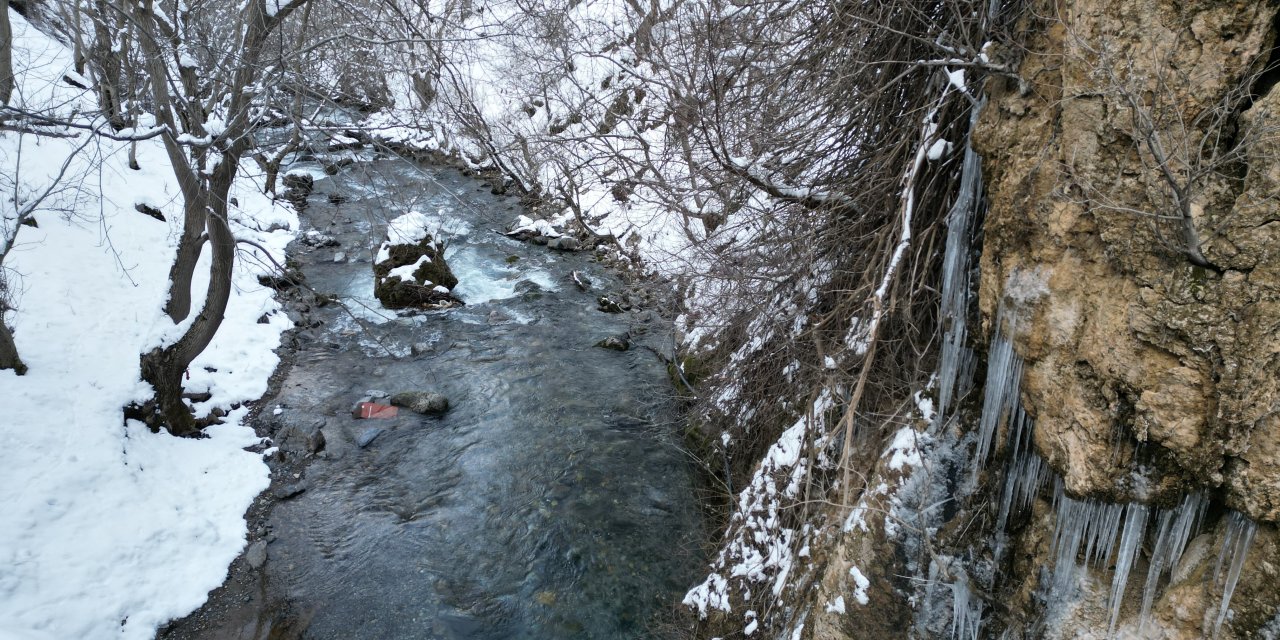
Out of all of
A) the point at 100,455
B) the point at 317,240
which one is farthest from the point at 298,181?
the point at 100,455

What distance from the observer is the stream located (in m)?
5.37

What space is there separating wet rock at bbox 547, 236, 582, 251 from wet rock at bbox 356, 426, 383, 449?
679cm

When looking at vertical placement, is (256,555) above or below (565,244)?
below

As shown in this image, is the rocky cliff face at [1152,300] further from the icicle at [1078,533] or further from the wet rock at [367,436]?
the wet rock at [367,436]

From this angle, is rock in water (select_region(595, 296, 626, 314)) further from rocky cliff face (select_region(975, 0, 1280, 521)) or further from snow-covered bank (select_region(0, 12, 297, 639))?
rocky cliff face (select_region(975, 0, 1280, 521))

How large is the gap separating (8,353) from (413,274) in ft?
17.5

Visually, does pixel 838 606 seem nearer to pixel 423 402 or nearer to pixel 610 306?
pixel 423 402

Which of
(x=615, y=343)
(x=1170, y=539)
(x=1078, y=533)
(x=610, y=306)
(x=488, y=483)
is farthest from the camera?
(x=610, y=306)

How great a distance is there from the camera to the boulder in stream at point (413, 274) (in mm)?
10805

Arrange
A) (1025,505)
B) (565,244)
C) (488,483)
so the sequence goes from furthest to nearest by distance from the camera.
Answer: (565,244) < (488,483) < (1025,505)

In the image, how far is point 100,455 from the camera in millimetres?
5988

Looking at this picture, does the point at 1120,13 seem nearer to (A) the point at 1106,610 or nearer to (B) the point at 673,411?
(A) the point at 1106,610

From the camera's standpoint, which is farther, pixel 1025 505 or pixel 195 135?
pixel 195 135

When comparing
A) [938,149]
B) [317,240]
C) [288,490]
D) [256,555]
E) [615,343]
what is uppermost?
[317,240]
